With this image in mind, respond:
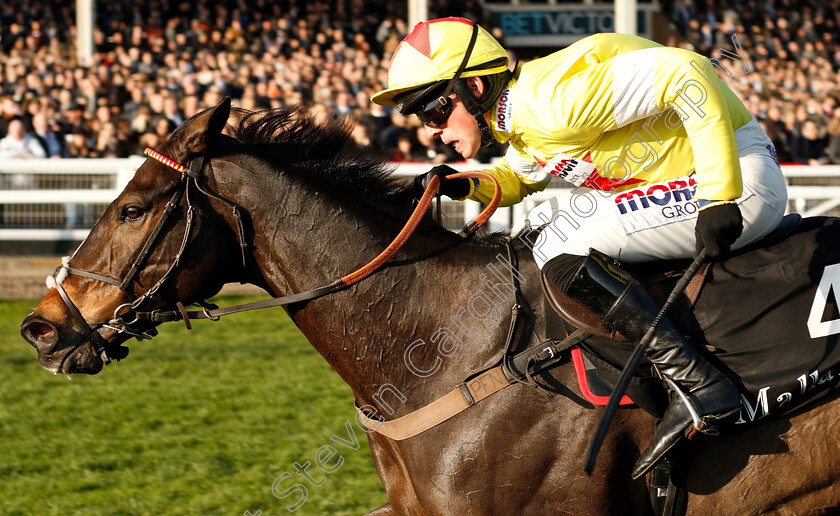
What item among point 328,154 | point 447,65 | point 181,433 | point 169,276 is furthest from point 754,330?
point 181,433

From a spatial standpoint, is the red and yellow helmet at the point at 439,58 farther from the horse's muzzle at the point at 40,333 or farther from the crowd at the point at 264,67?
the crowd at the point at 264,67

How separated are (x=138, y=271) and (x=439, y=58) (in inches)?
43.3

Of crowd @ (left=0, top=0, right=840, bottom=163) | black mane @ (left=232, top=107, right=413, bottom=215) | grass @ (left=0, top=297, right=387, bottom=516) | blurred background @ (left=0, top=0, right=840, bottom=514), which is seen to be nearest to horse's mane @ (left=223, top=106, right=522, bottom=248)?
black mane @ (left=232, top=107, right=413, bottom=215)

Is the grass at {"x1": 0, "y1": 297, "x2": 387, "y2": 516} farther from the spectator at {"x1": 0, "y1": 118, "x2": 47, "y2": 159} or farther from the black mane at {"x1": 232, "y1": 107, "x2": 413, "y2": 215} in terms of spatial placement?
the spectator at {"x1": 0, "y1": 118, "x2": 47, "y2": 159}

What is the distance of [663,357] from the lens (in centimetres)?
245

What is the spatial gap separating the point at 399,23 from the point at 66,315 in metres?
13.6

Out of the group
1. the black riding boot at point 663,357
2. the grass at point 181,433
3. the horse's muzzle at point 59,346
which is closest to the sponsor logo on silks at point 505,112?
the black riding boot at point 663,357

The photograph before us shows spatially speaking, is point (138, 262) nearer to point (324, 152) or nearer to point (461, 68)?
point (324, 152)

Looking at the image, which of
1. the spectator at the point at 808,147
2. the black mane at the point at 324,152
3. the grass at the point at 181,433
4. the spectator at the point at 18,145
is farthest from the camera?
the spectator at the point at 808,147

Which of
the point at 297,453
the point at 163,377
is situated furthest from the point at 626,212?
the point at 163,377

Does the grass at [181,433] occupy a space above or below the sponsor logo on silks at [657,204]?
below

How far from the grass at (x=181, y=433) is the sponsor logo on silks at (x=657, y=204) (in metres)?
1.97

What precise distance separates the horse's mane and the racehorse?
0.03ft

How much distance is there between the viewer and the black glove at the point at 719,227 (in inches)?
93.2
